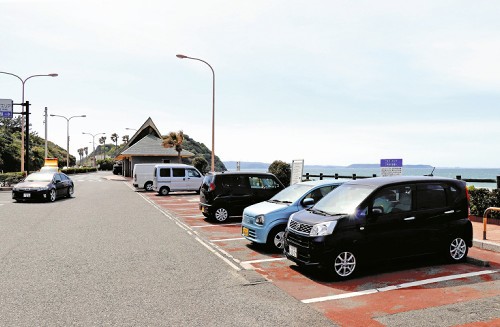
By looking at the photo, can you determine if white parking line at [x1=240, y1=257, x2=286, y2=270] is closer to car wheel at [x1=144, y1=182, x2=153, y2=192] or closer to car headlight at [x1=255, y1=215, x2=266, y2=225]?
car headlight at [x1=255, y1=215, x2=266, y2=225]

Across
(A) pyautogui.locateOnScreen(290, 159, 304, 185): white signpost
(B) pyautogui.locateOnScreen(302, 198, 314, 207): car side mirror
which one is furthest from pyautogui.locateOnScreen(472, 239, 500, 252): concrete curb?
(A) pyautogui.locateOnScreen(290, 159, 304, 185): white signpost

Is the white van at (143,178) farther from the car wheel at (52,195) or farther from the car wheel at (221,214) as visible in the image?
the car wheel at (221,214)

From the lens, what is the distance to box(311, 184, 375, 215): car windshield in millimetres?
7051

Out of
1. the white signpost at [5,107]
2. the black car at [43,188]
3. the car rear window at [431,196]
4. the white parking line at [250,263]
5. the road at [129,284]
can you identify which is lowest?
the white parking line at [250,263]

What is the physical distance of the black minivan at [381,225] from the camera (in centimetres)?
660

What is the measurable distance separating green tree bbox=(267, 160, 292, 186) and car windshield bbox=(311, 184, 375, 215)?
1608cm

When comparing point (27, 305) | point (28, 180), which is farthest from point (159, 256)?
point (28, 180)

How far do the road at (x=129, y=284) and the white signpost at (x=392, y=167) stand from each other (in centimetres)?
651

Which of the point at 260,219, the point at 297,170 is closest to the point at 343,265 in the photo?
the point at 260,219

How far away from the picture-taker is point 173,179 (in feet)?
82.8

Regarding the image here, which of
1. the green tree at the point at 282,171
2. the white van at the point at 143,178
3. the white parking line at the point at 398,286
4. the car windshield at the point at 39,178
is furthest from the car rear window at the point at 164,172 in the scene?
the white parking line at the point at 398,286

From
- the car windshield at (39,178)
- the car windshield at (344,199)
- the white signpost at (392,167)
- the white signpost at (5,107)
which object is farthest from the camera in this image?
the white signpost at (5,107)

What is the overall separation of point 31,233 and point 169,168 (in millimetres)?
14643

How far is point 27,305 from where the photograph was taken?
209 inches
